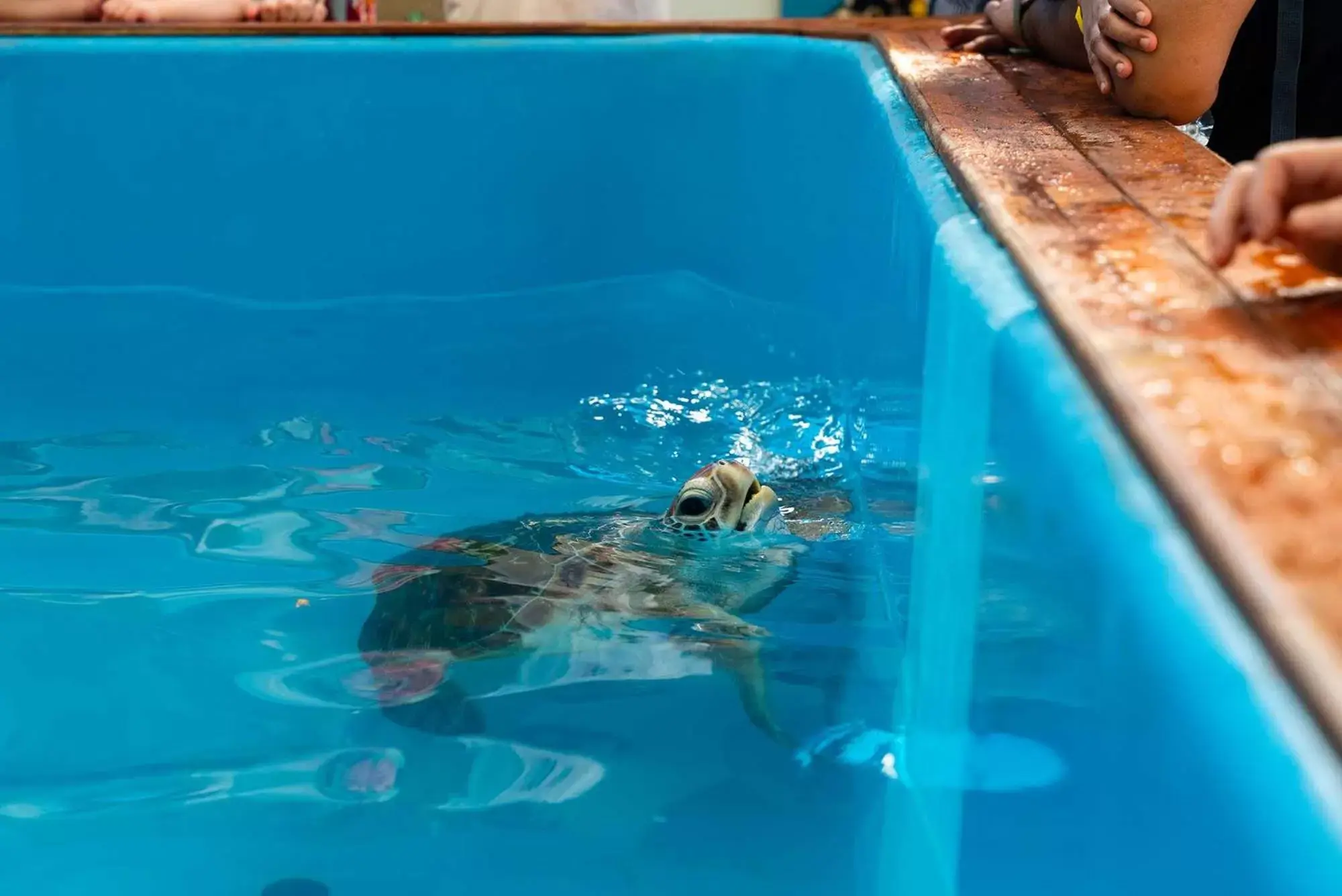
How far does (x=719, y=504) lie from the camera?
1.21 metres

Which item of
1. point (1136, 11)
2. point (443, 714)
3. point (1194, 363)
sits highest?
point (1136, 11)

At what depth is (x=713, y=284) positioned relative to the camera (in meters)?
1.93

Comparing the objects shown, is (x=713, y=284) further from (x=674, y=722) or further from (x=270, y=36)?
(x=674, y=722)

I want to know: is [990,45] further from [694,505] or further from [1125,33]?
[694,505]

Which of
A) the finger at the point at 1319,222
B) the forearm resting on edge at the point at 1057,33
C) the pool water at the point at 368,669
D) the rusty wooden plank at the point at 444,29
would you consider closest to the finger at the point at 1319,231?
the finger at the point at 1319,222

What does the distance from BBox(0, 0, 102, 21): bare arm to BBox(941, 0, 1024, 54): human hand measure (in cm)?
135

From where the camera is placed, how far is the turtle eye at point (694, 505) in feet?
3.94

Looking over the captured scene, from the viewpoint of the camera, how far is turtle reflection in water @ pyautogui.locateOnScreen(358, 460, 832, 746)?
1.05 metres

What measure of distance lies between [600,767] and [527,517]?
1.46 ft

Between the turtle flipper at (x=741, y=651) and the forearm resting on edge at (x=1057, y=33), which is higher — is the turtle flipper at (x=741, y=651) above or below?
below

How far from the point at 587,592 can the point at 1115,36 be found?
2.12 ft

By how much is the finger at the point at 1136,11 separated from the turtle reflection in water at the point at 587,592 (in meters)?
0.51

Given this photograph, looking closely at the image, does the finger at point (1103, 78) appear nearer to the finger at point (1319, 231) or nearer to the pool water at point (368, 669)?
the pool water at point (368, 669)

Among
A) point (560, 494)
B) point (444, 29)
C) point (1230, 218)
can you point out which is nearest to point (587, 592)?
point (560, 494)
